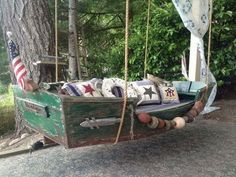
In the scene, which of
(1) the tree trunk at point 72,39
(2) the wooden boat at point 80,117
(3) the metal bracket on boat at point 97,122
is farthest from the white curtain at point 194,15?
(3) the metal bracket on boat at point 97,122

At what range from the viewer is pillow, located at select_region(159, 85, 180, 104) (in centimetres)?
379

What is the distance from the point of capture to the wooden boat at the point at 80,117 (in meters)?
2.67

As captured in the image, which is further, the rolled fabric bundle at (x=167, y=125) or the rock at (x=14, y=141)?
the rock at (x=14, y=141)

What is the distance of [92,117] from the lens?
2.76 m

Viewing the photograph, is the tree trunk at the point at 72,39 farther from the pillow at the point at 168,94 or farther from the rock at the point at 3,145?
the pillow at the point at 168,94

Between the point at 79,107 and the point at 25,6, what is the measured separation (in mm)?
2082

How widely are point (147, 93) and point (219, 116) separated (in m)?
1.95

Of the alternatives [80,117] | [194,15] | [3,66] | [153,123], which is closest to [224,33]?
[194,15]

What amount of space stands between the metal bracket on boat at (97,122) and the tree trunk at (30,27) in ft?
5.63

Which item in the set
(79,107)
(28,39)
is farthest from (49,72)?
(79,107)

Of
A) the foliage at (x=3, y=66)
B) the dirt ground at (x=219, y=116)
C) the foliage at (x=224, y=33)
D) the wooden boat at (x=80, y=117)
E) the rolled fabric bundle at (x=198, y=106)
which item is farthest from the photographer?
the foliage at (x=3, y=66)

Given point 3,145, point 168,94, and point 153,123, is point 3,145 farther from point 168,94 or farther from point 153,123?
point 153,123

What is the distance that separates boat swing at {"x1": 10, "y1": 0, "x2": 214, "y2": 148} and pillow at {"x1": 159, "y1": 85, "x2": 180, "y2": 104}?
10.7 inches

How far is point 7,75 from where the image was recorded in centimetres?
793
